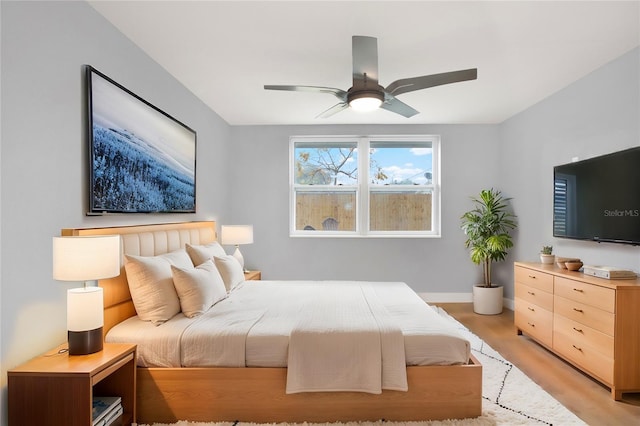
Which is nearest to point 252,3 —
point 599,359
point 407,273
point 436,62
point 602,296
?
point 436,62

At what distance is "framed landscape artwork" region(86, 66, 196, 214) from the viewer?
8.15 ft

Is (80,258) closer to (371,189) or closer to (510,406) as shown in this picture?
(510,406)

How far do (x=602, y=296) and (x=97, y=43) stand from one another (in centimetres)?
397

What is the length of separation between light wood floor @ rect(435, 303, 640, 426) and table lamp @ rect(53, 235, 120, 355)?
2972 millimetres

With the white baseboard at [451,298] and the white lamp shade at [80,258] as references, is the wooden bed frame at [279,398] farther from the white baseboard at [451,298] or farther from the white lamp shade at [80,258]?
the white baseboard at [451,298]

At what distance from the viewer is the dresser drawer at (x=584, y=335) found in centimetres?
272

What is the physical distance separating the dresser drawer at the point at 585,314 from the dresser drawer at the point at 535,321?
0.18m

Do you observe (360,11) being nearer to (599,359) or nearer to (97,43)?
(97,43)

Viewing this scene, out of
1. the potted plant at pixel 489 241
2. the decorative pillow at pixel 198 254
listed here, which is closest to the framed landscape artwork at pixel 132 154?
the decorative pillow at pixel 198 254

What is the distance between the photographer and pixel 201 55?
124 inches

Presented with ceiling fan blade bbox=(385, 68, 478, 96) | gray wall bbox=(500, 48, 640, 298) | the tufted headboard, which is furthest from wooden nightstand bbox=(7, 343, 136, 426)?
gray wall bbox=(500, 48, 640, 298)

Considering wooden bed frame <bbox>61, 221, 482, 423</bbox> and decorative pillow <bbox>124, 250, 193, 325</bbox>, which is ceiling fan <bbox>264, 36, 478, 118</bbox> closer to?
decorative pillow <bbox>124, 250, 193, 325</bbox>

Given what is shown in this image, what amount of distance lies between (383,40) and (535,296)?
9.18ft

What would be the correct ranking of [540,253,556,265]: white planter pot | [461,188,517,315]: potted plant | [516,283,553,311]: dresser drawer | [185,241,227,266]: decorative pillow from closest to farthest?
[185,241,227,266]: decorative pillow < [516,283,553,311]: dresser drawer < [540,253,556,265]: white planter pot < [461,188,517,315]: potted plant
